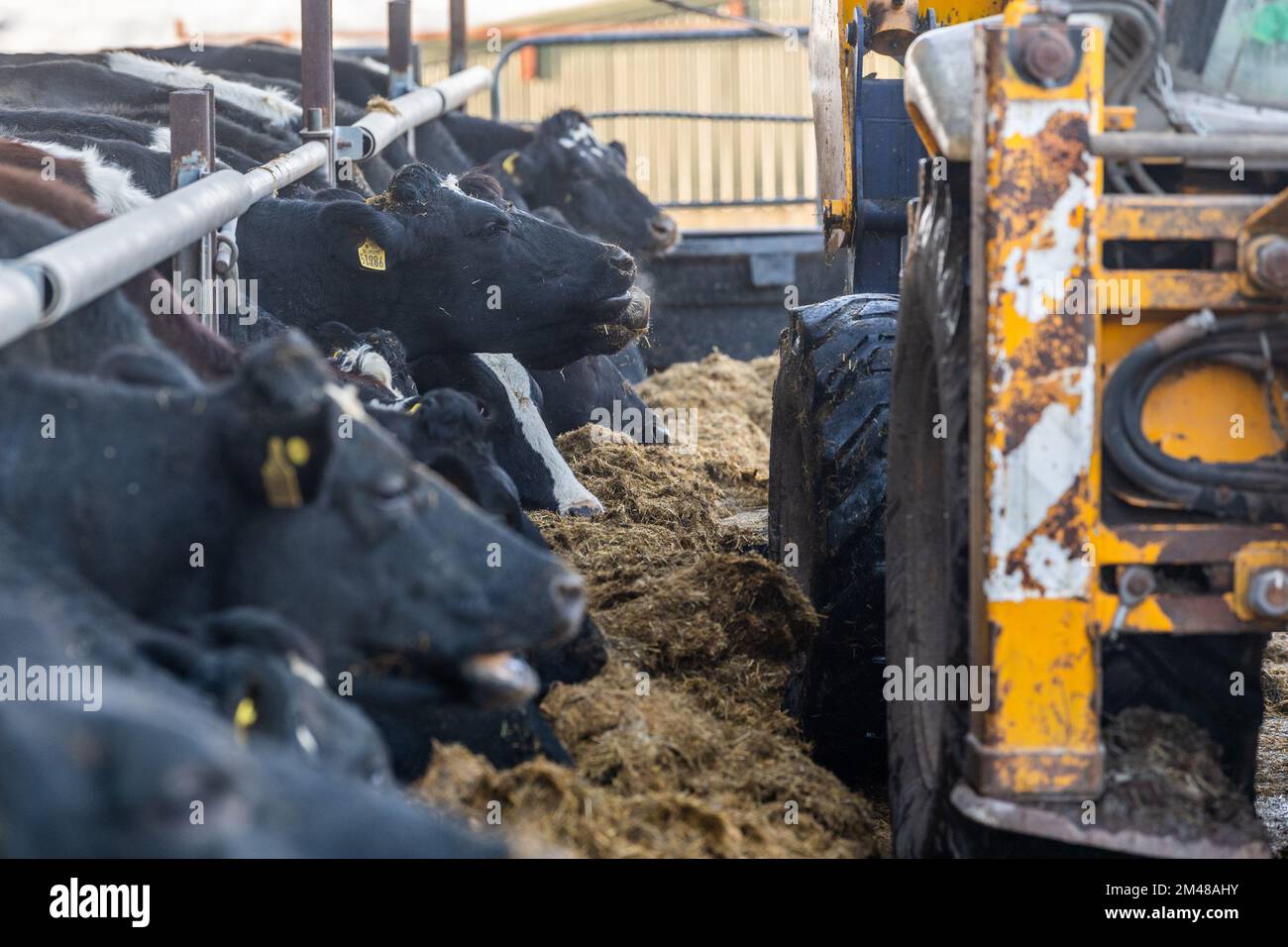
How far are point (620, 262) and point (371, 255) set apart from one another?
3.55 ft

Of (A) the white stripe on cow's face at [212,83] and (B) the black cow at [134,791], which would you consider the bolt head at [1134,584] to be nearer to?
(B) the black cow at [134,791]

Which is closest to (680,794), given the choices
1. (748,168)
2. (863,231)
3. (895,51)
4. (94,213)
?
(94,213)

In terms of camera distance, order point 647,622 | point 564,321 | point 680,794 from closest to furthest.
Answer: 1. point 680,794
2. point 647,622
3. point 564,321

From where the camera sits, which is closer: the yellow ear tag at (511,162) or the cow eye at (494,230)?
the cow eye at (494,230)

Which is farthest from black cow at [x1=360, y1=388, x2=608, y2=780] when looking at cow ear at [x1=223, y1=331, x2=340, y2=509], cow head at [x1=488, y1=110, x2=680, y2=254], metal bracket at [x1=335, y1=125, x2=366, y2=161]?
cow head at [x1=488, y1=110, x2=680, y2=254]

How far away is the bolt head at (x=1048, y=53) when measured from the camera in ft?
8.54

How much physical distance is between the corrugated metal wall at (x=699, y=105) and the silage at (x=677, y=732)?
12224mm

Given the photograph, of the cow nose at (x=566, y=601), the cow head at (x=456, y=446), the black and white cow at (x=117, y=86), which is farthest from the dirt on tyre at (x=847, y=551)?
the black and white cow at (x=117, y=86)

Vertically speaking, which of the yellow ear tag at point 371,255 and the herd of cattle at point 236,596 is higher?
the yellow ear tag at point 371,255

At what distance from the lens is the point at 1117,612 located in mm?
2646

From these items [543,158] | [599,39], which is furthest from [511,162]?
[599,39]

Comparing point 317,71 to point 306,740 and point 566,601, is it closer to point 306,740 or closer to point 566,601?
point 566,601
